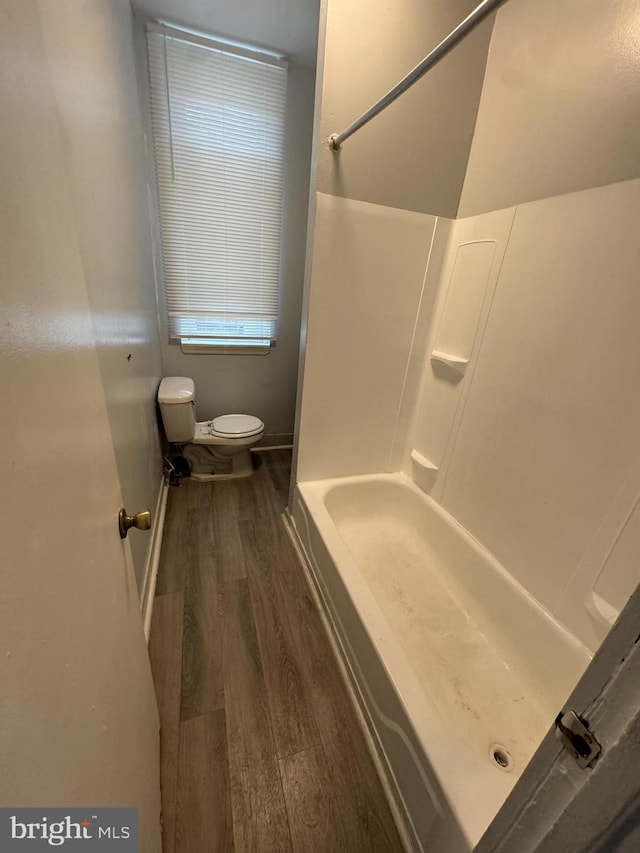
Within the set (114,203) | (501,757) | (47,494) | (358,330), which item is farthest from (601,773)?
(114,203)

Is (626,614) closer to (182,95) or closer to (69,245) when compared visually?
(69,245)

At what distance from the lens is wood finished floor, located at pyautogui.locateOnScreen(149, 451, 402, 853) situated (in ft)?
3.07

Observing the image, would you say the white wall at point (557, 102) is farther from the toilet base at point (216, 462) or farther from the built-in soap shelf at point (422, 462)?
the toilet base at point (216, 462)

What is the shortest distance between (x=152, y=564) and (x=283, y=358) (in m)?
1.76

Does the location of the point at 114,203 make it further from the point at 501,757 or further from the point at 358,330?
the point at 501,757

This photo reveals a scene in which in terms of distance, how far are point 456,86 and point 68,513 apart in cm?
208

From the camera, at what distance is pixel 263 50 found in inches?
78.3

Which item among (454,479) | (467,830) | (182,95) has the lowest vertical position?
(467,830)

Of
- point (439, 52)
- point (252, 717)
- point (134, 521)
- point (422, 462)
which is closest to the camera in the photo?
point (134, 521)

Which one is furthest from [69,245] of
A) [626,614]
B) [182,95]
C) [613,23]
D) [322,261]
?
[182,95]

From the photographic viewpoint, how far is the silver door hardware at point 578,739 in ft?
1.11

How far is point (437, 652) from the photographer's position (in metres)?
1.33

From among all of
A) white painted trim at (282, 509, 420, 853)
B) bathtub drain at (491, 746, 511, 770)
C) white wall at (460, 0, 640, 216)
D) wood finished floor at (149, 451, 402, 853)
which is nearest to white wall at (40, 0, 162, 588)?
wood finished floor at (149, 451, 402, 853)

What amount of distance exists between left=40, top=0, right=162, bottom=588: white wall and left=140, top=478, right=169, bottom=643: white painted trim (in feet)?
0.29
